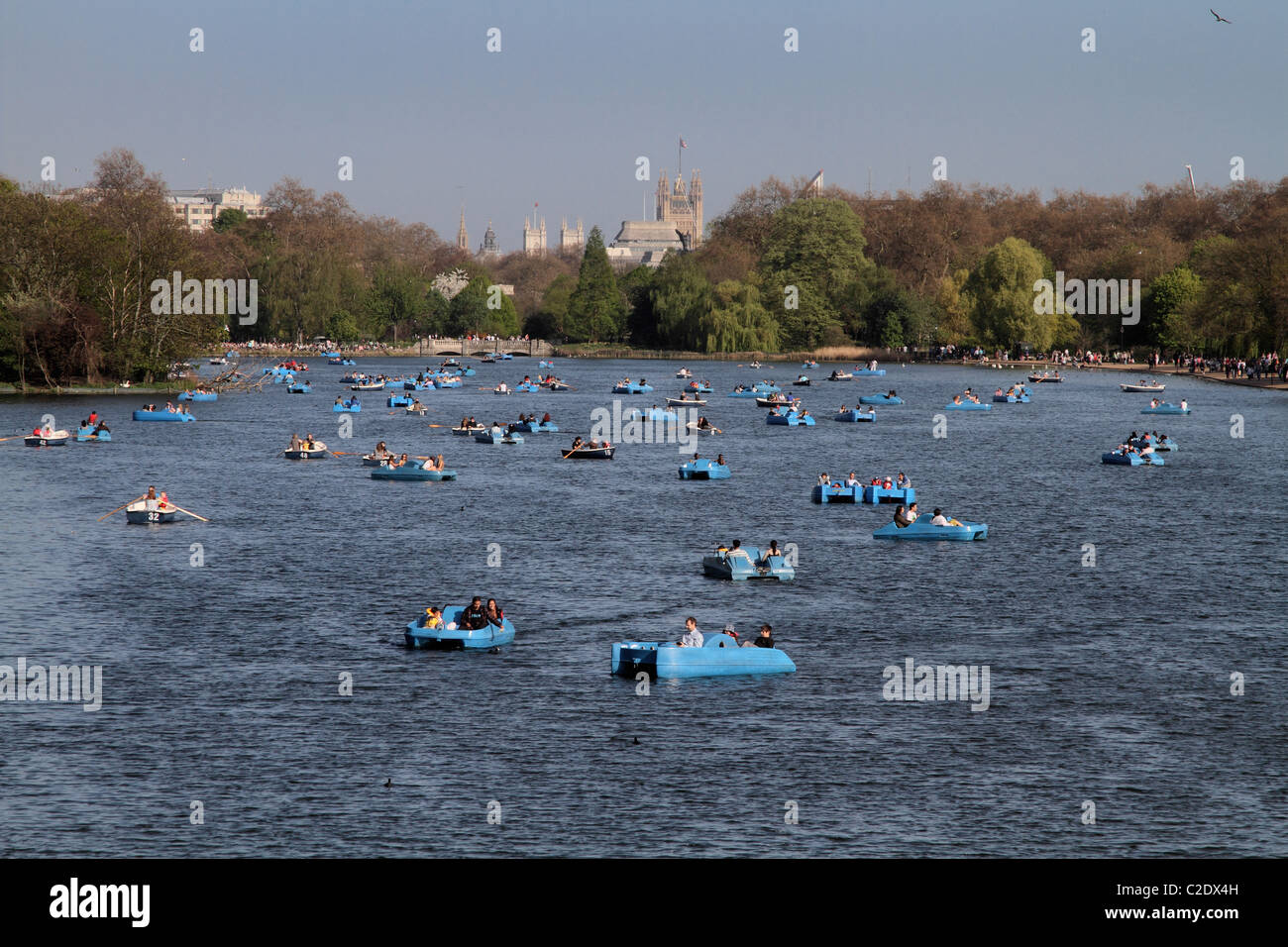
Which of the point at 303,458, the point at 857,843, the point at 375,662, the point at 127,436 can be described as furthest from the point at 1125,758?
the point at 127,436

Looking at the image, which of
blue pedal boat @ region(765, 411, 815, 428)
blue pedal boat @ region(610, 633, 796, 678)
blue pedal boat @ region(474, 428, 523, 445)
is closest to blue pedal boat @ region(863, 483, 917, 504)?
blue pedal boat @ region(610, 633, 796, 678)

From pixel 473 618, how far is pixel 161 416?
96510 millimetres

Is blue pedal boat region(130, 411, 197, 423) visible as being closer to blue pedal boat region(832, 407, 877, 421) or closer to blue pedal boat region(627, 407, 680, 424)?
blue pedal boat region(627, 407, 680, 424)

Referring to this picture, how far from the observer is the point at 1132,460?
10612 cm

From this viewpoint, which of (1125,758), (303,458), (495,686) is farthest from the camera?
(303,458)

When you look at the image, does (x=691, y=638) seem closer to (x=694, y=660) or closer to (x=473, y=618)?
(x=694, y=660)

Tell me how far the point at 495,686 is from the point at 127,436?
87110 mm

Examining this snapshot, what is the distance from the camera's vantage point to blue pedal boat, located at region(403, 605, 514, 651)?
46.6m

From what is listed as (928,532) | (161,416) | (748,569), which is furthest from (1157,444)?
(161,416)

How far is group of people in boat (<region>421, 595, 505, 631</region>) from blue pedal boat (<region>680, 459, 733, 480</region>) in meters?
49.1

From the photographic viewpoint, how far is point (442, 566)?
2484 inches
